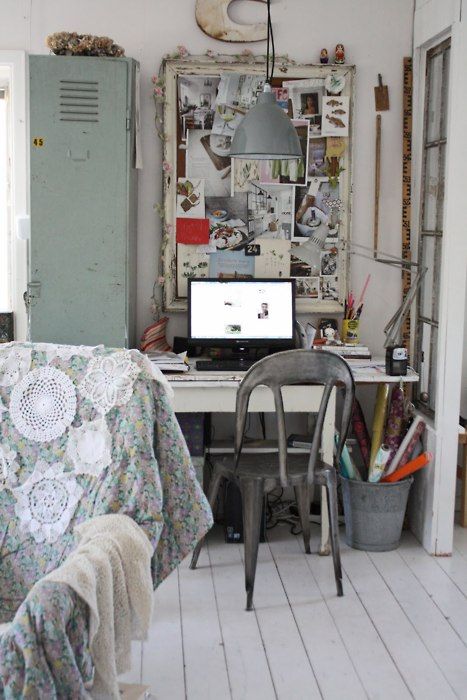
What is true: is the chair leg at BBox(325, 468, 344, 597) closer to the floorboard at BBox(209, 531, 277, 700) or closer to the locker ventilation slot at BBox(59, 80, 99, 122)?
the floorboard at BBox(209, 531, 277, 700)

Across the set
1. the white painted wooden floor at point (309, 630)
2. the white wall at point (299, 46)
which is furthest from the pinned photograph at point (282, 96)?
the white painted wooden floor at point (309, 630)

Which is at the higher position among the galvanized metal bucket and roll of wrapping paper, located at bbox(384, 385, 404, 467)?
roll of wrapping paper, located at bbox(384, 385, 404, 467)

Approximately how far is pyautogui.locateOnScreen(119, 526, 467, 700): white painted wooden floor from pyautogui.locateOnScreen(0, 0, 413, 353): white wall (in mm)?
1196

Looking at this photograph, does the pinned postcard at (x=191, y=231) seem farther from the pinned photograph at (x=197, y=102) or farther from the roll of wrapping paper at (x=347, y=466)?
the roll of wrapping paper at (x=347, y=466)

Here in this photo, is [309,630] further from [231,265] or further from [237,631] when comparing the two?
[231,265]

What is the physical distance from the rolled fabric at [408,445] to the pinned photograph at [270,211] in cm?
106

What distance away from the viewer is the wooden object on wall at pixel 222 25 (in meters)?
4.42

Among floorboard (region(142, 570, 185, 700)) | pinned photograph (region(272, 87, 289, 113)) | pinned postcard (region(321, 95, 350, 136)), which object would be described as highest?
pinned photograph (region(272, 87, 289, 113))

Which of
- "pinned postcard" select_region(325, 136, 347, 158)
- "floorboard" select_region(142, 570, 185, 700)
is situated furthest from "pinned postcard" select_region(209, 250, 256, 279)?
"floorboard" select_region(142, 570, 185, 700)

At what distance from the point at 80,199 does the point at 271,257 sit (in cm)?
95

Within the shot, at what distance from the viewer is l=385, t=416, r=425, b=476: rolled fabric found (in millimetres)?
4207

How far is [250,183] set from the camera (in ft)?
15.0

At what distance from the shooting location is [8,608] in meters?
2.64

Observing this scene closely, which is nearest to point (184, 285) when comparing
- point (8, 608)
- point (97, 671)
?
point (8, 608)
